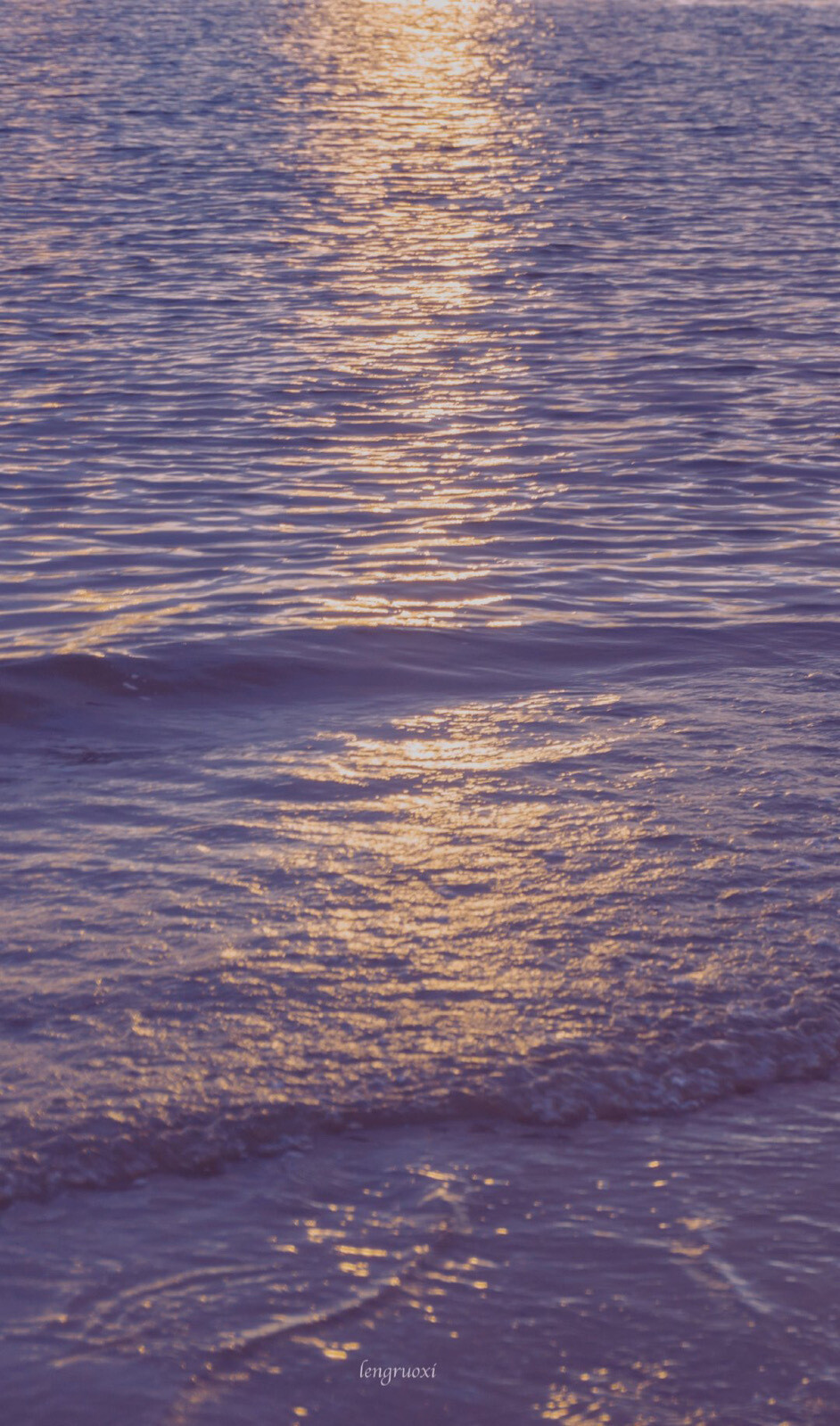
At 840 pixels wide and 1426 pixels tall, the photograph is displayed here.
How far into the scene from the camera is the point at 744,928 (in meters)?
4.93

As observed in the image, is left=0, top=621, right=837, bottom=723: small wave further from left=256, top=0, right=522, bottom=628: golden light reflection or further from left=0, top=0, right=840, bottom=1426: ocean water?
left=256, top=0, right=522, bottom=628: golden light reflection

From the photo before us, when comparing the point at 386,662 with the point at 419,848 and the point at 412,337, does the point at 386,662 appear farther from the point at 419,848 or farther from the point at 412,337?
the point at 412,337

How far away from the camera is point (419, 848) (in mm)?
5453

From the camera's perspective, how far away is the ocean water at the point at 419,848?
349 centimetres

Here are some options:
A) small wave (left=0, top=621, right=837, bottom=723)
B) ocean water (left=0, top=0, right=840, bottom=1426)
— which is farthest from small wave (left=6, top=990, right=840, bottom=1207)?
small wave (left=0, top=621, right=837, bottom=723)

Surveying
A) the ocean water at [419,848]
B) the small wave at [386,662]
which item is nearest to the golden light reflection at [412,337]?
the ocean water at [419,848]

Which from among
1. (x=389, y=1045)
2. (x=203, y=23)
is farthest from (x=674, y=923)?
(x=203, y=23)

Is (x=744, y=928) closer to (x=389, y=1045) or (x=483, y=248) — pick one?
(x=389, y=1045)

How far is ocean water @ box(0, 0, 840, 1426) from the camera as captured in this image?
11.5 ft

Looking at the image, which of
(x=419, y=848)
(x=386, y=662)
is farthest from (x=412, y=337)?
(x=419, y=848)

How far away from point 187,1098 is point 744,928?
191cm

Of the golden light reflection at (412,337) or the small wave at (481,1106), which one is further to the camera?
the golden light reflection at (412,337)

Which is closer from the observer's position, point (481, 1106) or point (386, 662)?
point (481, 1106)

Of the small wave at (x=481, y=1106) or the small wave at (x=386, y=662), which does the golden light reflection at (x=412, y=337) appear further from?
the small wave at (x=481, y=1106)
